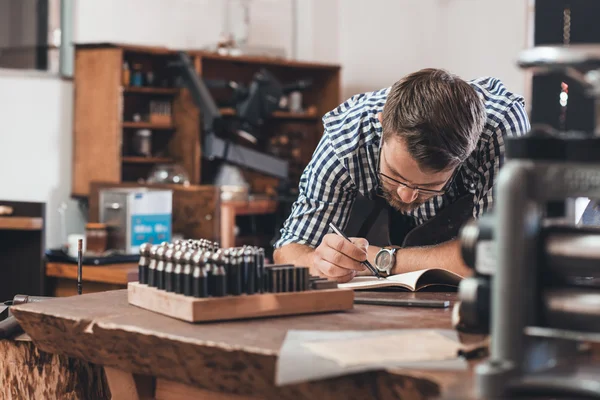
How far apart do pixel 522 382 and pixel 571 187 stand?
0.26 metres

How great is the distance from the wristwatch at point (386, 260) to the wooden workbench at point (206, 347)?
2.24ft

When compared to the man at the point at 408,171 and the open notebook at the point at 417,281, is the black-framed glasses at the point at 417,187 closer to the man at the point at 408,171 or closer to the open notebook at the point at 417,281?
the man at the point at 408,171

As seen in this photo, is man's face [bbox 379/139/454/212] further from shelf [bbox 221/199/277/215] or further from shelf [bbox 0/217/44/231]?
shelf [bbox 221/199/277/215]

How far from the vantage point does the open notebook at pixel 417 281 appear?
208 cm

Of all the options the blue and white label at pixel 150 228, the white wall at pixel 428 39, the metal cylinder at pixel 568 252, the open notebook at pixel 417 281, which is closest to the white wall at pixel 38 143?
the blue and white label at pixel 150 228

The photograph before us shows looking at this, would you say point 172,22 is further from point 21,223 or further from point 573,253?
point 573,253

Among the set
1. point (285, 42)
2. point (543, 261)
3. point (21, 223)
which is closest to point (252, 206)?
point (285, 42)

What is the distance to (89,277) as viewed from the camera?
160 inches

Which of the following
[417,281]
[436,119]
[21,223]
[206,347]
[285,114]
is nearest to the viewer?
[206,347]

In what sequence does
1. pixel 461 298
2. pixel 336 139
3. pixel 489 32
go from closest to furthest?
pixel 461 298, pixel 336 139, pixel 489 32

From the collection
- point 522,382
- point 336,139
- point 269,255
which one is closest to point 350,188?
point 336,139

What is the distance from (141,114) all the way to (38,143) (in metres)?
0.73

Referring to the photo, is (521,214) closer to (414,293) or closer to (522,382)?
(522,382)

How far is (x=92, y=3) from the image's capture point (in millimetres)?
5934
